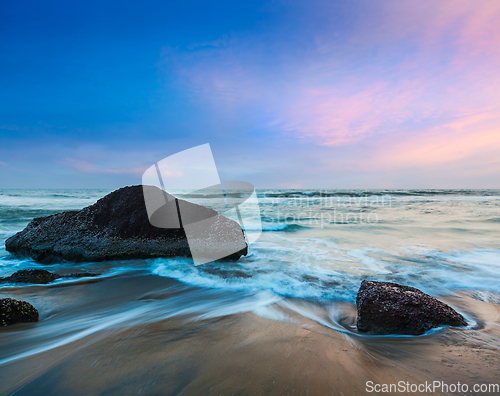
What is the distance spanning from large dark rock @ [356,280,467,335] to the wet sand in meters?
0.08

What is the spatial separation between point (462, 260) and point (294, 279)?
396 centimetres

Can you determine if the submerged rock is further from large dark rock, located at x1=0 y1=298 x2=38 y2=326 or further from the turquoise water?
large dark rock, located at x1=0 y1=298 x2=38 y2=326

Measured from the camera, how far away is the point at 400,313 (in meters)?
2.14

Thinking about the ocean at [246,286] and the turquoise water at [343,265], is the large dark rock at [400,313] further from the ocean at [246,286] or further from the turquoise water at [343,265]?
the turquoise water at [343,265]

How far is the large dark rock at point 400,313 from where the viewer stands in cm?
211

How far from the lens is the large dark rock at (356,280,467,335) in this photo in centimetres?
211

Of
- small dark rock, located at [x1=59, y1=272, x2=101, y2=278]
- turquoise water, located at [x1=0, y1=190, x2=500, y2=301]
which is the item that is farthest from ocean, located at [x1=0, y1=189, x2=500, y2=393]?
small dark rock, located at [x1=59, y1=272, x2=101, y2=278]

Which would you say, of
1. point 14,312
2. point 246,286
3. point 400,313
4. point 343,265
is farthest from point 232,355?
point 343,265

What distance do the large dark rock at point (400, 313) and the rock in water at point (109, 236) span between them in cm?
271

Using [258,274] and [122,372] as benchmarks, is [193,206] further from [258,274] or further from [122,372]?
[122,372]

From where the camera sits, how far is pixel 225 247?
4473mm

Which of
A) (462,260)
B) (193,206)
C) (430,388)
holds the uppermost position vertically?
(193,206)

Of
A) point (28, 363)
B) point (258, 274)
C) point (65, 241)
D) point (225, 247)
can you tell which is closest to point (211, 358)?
point (28, 363)

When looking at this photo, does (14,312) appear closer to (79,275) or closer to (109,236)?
(79,275)
